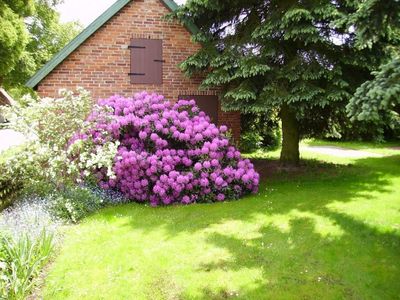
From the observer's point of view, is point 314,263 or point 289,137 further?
point 289,137

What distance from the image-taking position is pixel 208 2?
11.0 meters

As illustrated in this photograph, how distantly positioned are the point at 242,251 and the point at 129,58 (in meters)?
8.29

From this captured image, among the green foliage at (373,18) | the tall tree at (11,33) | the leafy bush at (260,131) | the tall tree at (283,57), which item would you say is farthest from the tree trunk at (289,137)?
the tall tree at (11,33)

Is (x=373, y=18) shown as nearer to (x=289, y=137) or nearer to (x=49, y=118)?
(x=49, y=118)

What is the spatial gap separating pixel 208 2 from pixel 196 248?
24.3ft

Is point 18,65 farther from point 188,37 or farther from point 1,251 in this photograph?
point 1,251

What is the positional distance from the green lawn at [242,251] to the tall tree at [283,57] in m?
2.63

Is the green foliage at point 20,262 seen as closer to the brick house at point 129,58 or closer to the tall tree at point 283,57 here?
the tall tree at point 283,57

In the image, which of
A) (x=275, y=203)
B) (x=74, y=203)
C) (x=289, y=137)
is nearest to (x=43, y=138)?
(x=74, y=203)

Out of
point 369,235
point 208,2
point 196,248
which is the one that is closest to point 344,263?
point 369,235

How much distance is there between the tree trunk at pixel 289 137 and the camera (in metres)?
12.2

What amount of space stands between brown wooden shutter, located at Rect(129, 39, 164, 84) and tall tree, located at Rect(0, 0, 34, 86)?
12113mm

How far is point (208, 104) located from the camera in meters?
12.9

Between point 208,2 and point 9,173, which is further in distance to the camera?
point 208,2
